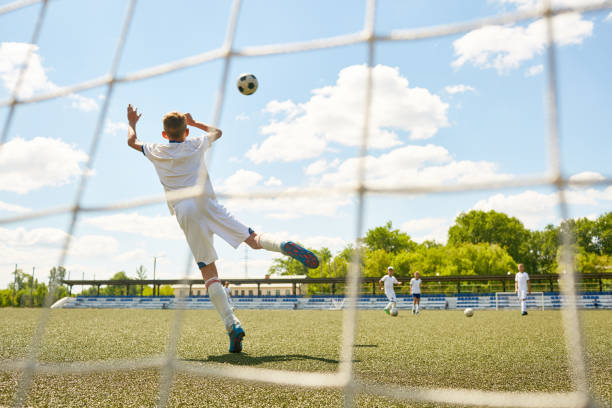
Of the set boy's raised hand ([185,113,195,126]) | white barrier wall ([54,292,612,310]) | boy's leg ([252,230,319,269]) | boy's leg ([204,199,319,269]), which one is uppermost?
boy's raised hand ([185,113,195,126])

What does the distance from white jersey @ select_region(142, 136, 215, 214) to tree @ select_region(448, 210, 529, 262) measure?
5282 cm

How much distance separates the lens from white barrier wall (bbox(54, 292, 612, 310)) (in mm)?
20078

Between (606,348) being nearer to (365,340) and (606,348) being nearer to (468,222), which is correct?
(365,340)

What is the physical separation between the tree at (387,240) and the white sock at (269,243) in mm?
48102

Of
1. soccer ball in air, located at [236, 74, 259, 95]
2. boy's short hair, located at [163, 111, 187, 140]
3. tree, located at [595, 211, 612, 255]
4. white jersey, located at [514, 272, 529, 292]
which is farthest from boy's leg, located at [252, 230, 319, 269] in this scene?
white jersey, located at [514, 272, 529, 292]

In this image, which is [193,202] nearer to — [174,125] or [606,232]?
[174,125]

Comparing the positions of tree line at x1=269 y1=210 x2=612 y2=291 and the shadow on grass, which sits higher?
tree line at x1=269 y1=210 x2=612 y2=291

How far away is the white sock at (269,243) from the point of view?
3406 millimetres

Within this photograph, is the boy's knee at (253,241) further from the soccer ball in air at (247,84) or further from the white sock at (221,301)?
the soccer ball in air at (247,84)

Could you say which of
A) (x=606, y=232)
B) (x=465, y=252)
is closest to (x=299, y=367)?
(x=606, y=232)

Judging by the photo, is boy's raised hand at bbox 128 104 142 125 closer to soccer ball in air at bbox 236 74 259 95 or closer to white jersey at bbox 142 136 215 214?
white jersey at bbox 142 136 215 214

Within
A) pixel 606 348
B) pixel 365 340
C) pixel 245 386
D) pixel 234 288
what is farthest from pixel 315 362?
pixel 234 288

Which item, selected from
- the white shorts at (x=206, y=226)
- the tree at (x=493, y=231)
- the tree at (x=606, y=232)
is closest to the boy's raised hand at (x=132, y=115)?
the white shorts at (x=206, y=226)

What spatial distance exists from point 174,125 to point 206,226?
0.74 metres
